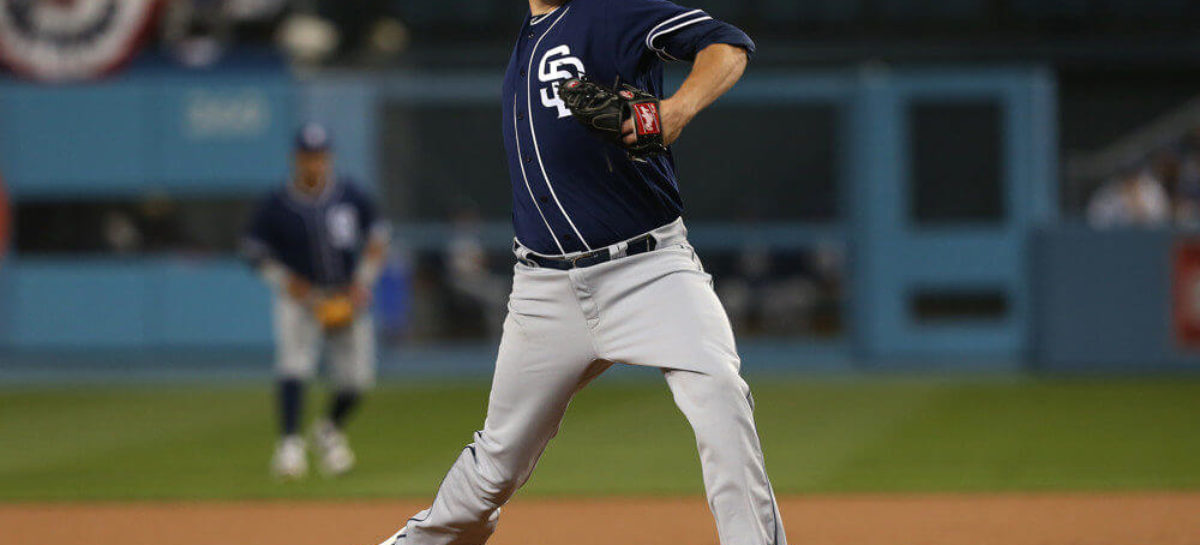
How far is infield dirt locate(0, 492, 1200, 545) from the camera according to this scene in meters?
6.14

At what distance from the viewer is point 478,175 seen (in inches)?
657

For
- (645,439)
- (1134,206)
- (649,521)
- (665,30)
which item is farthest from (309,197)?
(1134,206)

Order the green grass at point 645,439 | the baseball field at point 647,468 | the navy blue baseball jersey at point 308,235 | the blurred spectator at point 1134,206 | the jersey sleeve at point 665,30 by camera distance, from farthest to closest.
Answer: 1. the blurred spectator at point 1134,206
2. the navy blue baseball jersey at point 308,235
3. the green grass at point 645,439
4. the baseball field at point 647,468
5. the jersey sleeve at point 665,30

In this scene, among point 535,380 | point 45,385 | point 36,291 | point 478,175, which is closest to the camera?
point 535,380

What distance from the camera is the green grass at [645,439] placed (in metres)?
7.81

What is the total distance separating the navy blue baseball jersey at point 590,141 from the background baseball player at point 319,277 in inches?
169

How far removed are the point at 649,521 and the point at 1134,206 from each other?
30.2 feet

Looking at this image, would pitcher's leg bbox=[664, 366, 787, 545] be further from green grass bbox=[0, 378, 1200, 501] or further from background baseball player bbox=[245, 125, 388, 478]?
background baseball player bbox=[245, 125, 388, 478]

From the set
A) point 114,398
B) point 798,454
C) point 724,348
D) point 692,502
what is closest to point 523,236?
point 724,348

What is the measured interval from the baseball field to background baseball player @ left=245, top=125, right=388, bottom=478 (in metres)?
0.45

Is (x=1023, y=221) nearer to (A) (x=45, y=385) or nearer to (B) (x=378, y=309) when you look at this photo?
(B) (x=378, y=309)

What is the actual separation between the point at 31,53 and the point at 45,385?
359cm

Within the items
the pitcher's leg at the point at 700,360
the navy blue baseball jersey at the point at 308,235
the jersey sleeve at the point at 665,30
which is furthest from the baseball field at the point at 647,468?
the jersey sleeve at the point at 665,30

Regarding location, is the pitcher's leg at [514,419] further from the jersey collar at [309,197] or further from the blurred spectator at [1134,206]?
the blurred spectator at [1134,206]
